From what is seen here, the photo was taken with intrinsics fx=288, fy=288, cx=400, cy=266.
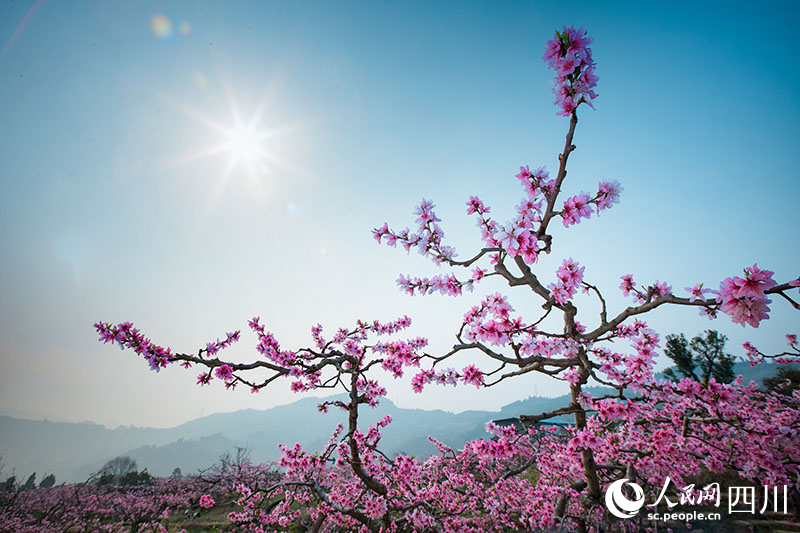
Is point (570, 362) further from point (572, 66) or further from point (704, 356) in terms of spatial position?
point (704, 356)

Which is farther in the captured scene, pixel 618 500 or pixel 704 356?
pixel 704 356

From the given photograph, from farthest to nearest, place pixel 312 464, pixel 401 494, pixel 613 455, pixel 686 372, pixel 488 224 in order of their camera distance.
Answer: pixel 686 372
pixel 401 494
pixel 312 464
pixel 613 455
pixel 488 224

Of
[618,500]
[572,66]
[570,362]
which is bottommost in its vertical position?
[618,500]

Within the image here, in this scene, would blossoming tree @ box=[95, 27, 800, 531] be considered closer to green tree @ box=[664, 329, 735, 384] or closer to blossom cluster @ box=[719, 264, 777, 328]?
blossom cluster @ box=[719, 264, 777, 328]

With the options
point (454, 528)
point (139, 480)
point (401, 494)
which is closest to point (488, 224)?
point (454, 528)

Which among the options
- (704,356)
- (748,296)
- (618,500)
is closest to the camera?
(748,296)

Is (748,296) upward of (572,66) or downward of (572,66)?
downward

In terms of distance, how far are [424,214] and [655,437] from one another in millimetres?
5409

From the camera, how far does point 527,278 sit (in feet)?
14.6

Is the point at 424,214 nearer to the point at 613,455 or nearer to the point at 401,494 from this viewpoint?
the point at 613,455


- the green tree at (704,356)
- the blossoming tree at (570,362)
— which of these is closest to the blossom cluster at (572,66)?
the blossoming tree at (570,362)

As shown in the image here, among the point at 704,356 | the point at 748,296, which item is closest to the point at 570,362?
the point at 748,296

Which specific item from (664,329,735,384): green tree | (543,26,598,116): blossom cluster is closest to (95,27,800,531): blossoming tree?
(543,26,598,116): blossom cluster

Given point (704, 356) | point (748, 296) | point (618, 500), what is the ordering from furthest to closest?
1. point (704, 356)
2. point (618, 500)
3. point (748, 296)
